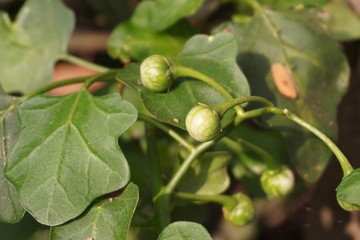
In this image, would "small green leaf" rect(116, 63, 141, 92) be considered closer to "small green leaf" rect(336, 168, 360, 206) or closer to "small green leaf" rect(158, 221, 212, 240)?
"small green leaf" rect(158, 221, 212, 240)

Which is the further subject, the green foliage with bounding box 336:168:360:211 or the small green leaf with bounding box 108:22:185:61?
the small green leaf with bounding box 108:22:185:61

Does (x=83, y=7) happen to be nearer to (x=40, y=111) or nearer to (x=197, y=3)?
(x=197, y=3)

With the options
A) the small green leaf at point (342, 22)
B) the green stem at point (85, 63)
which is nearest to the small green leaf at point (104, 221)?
the green stem at point (85, 63)

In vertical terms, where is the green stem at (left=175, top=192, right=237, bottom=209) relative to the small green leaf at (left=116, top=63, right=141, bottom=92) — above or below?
below

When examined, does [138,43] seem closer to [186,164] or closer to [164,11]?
[164,11]

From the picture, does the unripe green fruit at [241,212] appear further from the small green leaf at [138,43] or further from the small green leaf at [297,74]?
the small green leaf at [138,43]

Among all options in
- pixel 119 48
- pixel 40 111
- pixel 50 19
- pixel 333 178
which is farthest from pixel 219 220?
pixel 40 111

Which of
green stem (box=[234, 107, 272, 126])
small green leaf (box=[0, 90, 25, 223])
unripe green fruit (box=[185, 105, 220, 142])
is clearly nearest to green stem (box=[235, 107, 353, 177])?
green stem (box=[234, 107, 272, 126])
